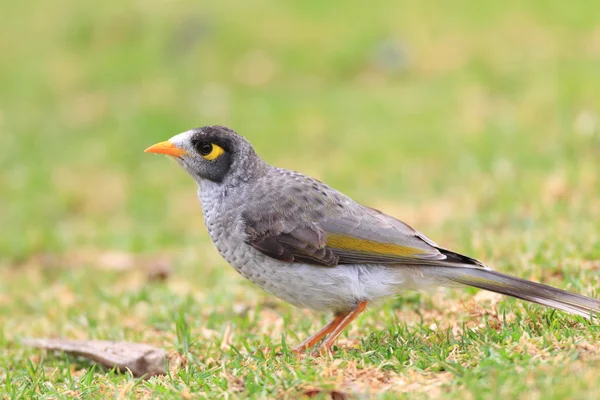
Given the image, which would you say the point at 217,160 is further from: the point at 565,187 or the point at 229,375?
the point at 565,187

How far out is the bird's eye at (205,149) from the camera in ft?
19.7

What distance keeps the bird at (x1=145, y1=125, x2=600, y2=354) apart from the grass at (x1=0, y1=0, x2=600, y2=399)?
31cm

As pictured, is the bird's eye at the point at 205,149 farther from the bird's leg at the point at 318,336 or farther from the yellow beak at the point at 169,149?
the bird's leg at the point at 318,336

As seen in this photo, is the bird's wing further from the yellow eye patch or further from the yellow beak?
the yellow beak

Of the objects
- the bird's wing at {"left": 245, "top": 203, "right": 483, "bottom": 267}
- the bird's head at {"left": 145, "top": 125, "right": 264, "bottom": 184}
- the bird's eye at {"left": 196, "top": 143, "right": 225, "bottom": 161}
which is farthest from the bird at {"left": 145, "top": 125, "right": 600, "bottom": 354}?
the bird's eye at {"left": 196, "top": 143, "right": 225, "bottom": 161}

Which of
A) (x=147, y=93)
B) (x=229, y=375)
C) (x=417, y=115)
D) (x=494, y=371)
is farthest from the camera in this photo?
(x=147, y=93)

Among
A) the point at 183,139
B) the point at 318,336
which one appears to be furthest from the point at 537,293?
the point at 183,139

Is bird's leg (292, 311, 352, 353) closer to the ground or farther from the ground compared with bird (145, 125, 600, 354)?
closer to the ground

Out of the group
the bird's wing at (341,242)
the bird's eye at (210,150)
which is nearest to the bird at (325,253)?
the bird's wing at (341,242)

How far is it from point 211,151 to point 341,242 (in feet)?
3.86

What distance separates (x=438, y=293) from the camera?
21.8ft

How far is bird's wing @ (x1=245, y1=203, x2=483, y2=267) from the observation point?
18.0 ft

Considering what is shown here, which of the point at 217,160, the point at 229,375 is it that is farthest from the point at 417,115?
the point at 229,375

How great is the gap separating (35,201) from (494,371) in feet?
32.1
